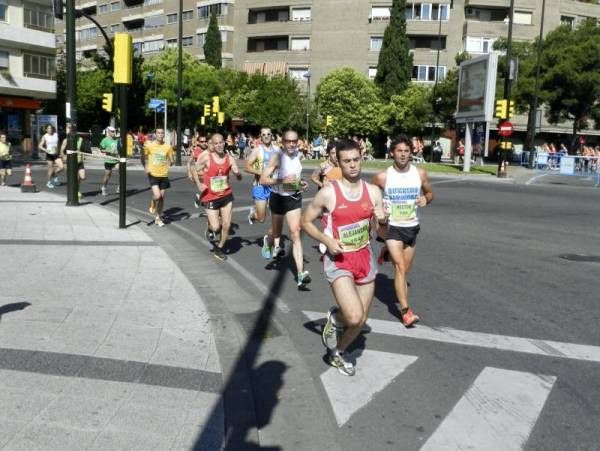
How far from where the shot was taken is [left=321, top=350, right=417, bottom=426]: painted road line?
4164mm

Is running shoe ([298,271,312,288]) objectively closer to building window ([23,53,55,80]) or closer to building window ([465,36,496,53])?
building window ([23,53,55,80])

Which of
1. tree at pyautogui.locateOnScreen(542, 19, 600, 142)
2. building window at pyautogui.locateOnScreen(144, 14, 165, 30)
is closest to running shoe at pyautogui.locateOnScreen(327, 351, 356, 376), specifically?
tree at pyautogui.locateOnScreen(542, 19, 600, 142)

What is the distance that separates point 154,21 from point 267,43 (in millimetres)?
16483

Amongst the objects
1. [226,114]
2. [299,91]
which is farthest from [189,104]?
[299,91]

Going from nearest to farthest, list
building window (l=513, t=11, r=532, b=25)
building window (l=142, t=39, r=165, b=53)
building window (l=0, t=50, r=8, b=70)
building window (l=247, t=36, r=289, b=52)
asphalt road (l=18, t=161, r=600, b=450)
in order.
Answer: asphalt road (l=18, t=161, r=600, b=450) → building window (l=0, t=50, r=8, b=70) → building window (l=513, t=11, r=532, b=25) → building window (l=247, t=36, r=289, b=52) → building window (l=142, t=39, r=165, b=53)

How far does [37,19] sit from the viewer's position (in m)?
41.1

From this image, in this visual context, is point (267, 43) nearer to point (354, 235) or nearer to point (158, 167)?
point (158, 167)

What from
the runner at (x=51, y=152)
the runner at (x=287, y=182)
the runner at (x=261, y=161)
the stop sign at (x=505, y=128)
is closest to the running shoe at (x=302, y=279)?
the runner at (x=287, y=182)

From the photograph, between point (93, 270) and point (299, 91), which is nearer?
point (93, 270)

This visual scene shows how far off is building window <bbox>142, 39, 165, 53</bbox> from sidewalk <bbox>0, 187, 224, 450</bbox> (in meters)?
68.7

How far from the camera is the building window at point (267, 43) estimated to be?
6456 centimetres

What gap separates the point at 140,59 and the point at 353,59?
20.4 metres

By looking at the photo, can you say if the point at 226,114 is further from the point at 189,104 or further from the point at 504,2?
the point at 504,2

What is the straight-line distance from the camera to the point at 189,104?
183ft
